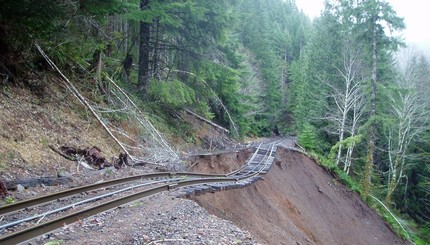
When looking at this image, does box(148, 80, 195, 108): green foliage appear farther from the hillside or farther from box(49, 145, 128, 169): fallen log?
box(49, 145, 128, 169): fallen log

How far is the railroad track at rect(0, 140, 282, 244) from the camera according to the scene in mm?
5438

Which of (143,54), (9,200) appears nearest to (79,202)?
(9,200)

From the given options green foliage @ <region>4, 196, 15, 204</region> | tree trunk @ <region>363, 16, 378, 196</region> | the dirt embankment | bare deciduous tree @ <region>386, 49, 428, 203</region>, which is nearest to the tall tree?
tree trunk @ <region>363, 16, 378, 196</region>

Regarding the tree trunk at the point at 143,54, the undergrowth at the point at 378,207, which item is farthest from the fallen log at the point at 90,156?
the undergrowth at the point at 378,207

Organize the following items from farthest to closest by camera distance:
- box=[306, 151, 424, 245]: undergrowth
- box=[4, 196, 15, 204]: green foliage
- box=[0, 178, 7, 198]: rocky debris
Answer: box=[306, 151, 424, 245]: undergrowth < box=[0, 178, 7, 198]: rocky debris < box=[4, 196, 15, 204]: green foliage

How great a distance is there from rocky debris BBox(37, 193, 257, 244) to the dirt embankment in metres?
1.72

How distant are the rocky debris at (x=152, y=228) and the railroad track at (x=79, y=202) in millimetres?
191

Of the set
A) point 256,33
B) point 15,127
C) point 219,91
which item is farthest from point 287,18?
point 15,127

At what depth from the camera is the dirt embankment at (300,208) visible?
35.3 feet

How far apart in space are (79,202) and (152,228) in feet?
6.52

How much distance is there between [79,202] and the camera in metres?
7.12

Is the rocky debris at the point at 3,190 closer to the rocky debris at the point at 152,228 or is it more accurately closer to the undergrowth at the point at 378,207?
the rocky debris at the point at 152,228

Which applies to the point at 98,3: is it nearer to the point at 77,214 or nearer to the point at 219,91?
the point at 77,214

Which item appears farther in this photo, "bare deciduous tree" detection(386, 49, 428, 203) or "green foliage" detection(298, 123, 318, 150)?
"green foliage" detection(298, 123, 318, 150)
